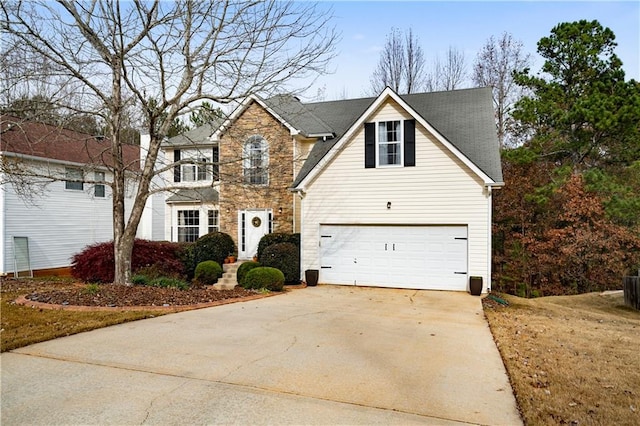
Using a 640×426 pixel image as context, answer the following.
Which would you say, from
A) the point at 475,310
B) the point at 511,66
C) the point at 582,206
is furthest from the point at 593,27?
the point at 475,310

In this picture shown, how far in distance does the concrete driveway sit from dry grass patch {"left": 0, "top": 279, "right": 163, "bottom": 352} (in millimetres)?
303

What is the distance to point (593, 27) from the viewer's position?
659 inches

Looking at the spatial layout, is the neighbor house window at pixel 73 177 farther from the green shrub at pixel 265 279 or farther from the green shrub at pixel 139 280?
the green shrub at pixel 265 279

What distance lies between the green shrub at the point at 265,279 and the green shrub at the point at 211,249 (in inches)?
128

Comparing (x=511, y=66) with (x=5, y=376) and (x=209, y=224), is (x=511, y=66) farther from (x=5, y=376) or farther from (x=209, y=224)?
(x=5, y=376)

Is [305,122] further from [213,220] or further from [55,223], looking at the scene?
[55,223]

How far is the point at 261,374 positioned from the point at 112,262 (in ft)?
35.8

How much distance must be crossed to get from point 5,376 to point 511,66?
27.9m

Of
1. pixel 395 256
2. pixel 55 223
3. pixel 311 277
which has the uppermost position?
pixel 55 223

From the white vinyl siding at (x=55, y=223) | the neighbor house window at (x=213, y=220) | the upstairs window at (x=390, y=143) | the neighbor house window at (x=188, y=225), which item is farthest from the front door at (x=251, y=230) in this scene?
the white vinyl siding at (x=55, y=223)

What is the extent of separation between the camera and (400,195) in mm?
13703

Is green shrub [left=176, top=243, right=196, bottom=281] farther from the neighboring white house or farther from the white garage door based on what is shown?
the white garage door

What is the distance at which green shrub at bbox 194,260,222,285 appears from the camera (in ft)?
48.6

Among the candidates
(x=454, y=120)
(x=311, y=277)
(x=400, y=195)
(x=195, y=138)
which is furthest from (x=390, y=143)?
(x=195, y=138)
